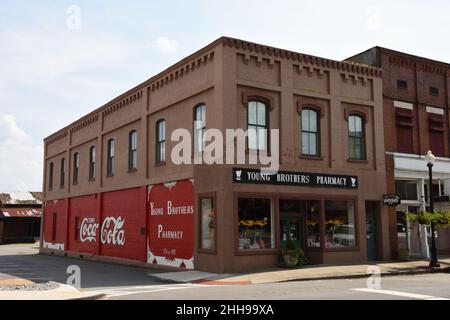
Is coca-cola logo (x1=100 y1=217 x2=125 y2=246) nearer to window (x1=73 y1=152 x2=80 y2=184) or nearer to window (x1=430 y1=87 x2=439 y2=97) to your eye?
window (x1=73 y1=152 x2=80 y2=184)

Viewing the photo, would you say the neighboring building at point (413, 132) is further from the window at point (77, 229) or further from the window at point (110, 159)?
the window at point (77, 229)

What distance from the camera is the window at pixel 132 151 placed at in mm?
26812

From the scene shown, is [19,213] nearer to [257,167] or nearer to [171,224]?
[171,224]

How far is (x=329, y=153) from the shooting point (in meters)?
21.9

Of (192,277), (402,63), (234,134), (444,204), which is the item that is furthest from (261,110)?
(444,204)

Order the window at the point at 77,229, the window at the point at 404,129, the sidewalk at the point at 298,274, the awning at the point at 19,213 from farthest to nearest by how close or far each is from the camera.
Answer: the awning at the point at 19,213 → the window at the point at 77,229 → the window at the point at 404,129 → the sidewalk at the point at 298,274

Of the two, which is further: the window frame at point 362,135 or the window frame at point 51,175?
the window frame at point 51,175

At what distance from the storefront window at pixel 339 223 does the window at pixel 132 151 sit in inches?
405

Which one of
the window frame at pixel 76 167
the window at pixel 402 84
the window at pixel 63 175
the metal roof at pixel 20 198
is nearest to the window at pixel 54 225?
the window at pixel 63 175

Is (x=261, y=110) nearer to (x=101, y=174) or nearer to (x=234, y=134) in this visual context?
(x=234, y=134)

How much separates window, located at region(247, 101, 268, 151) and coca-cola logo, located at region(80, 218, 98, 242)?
13.9 meters
